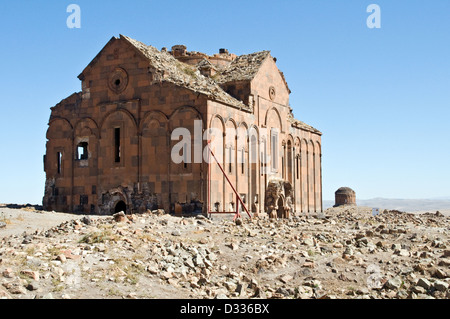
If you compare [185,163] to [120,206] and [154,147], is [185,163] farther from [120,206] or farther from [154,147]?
[120,206]

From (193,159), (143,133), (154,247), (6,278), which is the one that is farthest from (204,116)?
(6,278)

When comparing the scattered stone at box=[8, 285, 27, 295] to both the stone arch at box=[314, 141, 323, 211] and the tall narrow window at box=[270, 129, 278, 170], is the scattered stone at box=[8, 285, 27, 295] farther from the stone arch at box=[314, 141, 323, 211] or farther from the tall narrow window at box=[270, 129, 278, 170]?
the stone arch at box=[314, 141, 323, 211]

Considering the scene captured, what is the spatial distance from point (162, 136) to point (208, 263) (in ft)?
35.7

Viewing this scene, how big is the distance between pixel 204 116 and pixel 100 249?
1050 cm

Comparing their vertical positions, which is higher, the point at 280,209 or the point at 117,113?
the point at 117,113

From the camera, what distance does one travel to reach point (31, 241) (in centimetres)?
1326

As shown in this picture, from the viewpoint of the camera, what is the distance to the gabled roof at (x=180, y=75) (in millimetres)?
23295

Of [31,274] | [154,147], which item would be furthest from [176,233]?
[154,147]

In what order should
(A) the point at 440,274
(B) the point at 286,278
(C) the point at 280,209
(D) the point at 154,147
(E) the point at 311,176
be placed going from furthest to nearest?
(E) the point at 311,176 → (C) the point at 280,209 → (D) the point at 154,147 → (B) the point at 286,278 → (A) the point at 440,274

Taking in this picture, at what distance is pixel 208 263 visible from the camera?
1312cm

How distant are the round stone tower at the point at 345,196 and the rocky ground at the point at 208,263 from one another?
28.5 metres

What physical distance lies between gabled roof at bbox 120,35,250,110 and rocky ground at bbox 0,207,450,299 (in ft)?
26.0
